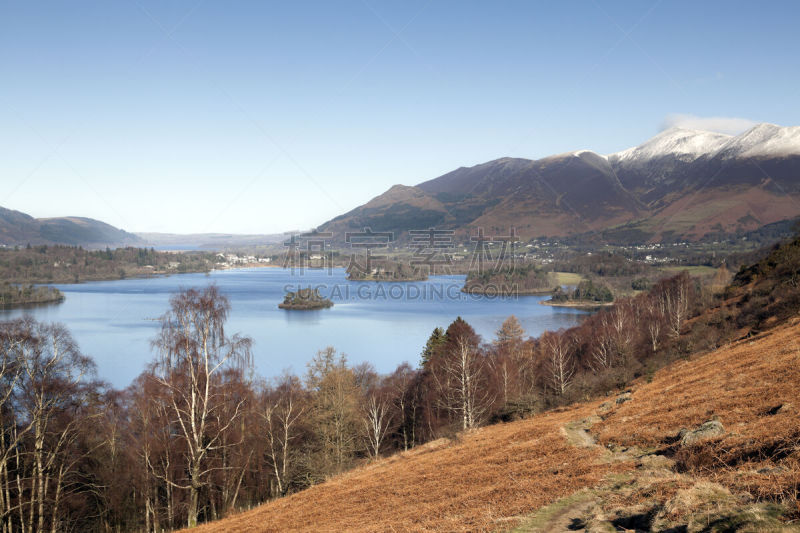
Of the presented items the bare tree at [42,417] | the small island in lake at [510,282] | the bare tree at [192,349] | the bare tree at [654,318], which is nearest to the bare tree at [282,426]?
the bare tree at [192,349]

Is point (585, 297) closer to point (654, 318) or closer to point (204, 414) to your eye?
point (654, 318)

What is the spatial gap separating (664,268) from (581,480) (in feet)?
405

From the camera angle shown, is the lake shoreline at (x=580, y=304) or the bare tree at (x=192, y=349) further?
the lake shoreline at (x=580, y=304)

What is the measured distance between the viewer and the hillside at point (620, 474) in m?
5.18

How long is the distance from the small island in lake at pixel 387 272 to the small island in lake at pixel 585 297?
1870 inches

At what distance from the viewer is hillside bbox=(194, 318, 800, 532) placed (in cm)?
518

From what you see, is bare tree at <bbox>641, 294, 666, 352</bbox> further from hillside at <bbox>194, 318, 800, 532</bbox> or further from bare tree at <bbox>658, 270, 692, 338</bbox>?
hillside at <bbox>194, 318, 800, 532</bbox>

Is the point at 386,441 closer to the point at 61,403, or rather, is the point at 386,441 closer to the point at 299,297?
the point at 61,403

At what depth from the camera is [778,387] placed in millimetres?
9219

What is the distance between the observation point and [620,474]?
295 inches

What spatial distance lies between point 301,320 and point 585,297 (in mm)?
57984

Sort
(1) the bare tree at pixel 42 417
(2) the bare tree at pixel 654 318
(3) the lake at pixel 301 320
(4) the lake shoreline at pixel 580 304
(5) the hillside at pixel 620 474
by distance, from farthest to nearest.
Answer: (4) the lake shoreline at pixel 580 304, (3) the lake at pixel 301 320, (2) the bare tree at pixel 654 318, (1) the bare tree at pixel 42 417, (5) the hillside at pixel 620 474

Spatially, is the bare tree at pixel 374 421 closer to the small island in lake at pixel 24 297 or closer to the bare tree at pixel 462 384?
the bare tree at pixel 462 384

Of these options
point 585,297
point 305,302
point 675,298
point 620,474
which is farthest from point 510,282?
point 620,474
